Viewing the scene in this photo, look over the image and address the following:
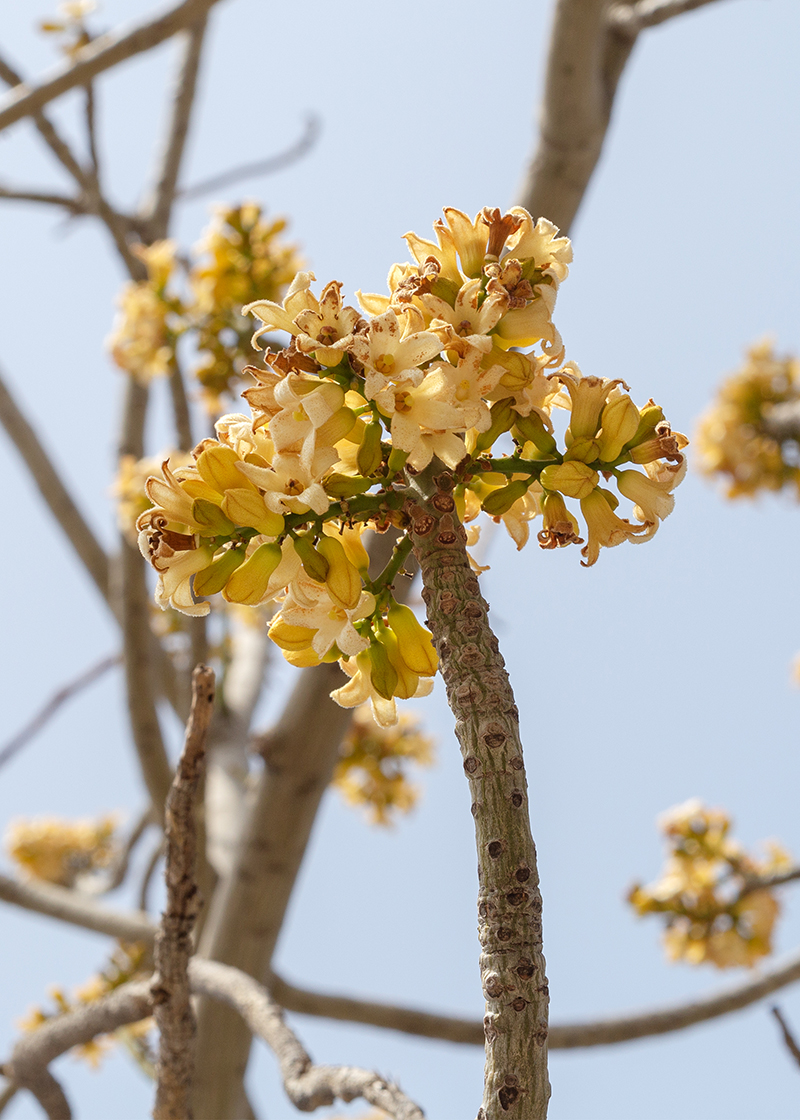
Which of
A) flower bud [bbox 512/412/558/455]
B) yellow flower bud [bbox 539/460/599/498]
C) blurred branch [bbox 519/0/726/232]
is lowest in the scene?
yellow flower bud [bbox 539/460/599/498]

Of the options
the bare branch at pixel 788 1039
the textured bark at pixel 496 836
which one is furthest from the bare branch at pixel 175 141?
the bare branch at pixel 788 1039

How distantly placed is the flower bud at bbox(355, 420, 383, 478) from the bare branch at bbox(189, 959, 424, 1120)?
0.65 metres

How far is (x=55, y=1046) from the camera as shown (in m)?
1.80

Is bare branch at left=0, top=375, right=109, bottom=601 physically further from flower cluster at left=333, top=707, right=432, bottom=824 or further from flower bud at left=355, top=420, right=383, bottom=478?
flower bud at left=355, top=420, right=383, bottom=478

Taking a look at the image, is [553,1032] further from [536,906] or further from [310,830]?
[536,906]

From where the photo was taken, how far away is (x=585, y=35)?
253cm

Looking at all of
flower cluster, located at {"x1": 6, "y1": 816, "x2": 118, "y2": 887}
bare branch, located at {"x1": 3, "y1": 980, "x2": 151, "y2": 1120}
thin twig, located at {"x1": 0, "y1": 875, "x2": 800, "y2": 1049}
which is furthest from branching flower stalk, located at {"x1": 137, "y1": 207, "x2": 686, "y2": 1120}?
flower cluster, located at {"x1": 6, "y1": 816, "x2": 118, "y2": 887}

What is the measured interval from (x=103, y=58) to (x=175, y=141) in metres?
2.09

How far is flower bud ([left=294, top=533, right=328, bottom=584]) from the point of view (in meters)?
0.91

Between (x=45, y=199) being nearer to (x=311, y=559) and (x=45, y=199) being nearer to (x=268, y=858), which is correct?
(x=268, y=858)

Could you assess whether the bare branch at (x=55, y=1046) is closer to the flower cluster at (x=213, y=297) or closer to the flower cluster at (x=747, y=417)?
the flower cluster at (x=213, y=297)

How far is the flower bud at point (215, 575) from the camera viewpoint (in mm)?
944

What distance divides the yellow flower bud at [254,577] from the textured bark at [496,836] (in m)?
0.15

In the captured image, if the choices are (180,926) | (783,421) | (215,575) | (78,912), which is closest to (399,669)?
(215,575)
